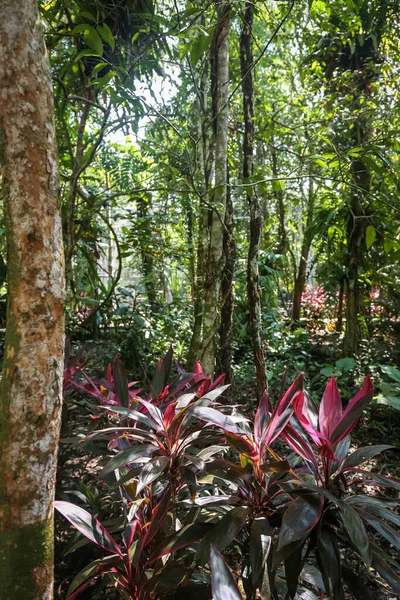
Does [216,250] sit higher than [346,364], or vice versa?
[216,250]

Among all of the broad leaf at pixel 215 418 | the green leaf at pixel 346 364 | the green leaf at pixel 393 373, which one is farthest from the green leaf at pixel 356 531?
the green leaf at pixel 346 364

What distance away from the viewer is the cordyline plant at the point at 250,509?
35.7 inches

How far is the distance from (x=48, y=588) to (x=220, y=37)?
259 cm

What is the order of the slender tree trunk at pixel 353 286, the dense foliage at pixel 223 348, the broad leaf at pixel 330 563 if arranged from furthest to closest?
the slender tree trunk at pixel 353 286, the dense foliage at pixel 223 348, the broad leaf at pixel 330 563

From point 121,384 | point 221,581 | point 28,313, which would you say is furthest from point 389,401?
point 28,313

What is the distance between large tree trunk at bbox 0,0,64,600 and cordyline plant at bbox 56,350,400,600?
0.70 feet

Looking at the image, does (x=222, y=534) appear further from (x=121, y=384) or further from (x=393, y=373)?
(x=393, y=373)

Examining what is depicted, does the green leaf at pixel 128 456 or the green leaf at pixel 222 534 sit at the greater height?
the green leaf at pixel 128 456

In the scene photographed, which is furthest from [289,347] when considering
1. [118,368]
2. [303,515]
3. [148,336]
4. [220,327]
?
[303,515]

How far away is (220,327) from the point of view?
8.11ft

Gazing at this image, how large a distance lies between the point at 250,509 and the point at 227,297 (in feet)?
5.04

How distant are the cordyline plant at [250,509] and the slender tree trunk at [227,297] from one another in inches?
46.9

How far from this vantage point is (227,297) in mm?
2449

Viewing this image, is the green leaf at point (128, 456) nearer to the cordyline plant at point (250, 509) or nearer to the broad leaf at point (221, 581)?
the cordyline plant at point (250, 509)
